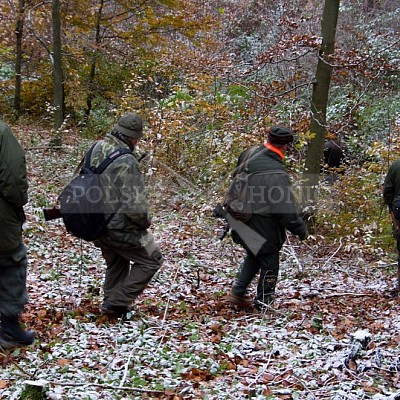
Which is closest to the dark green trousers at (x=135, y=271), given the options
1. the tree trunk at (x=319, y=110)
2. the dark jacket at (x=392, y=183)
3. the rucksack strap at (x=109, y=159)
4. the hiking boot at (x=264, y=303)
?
the rucksack strap at (x=109, y=159)

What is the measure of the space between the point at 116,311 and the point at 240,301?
1.66m

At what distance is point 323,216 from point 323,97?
2199mm

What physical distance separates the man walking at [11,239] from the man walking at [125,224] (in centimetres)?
100

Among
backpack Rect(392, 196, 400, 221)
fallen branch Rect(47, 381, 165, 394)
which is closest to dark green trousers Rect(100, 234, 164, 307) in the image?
fallen branch Rect(47, 381, 165, 394)

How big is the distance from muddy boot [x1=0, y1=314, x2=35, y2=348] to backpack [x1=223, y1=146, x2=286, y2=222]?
2.83 m

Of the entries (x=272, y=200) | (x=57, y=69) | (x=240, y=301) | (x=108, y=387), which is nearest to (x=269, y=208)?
(x=272, y=200)

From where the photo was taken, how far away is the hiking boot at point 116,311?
19.3ft

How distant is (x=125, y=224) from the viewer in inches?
219

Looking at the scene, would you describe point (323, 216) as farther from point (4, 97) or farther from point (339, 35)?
point (4, 97)

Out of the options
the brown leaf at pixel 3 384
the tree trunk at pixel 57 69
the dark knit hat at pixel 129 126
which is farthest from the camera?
the tree trunk at pixel 57 69

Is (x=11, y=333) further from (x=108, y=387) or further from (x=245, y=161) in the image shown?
(x=245, y=161)

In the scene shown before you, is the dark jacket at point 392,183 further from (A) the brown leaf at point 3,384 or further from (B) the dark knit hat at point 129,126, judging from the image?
(A) the brown leaf at point 3,384

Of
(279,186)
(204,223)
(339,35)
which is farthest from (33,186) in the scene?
(339,35)

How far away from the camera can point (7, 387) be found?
412 cm
